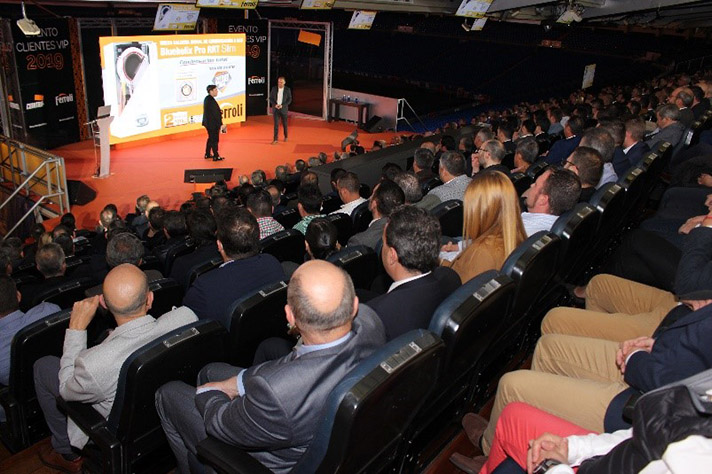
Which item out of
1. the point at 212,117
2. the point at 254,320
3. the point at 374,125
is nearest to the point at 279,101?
the point at 212,117

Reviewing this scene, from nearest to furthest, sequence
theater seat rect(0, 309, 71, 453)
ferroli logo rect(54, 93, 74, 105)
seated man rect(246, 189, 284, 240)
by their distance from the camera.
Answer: theater seat rect(0, 309, 71, 453), seated man rect(246, 189, 284, 240), ferroli logo rect(54, 93, 74, 105)

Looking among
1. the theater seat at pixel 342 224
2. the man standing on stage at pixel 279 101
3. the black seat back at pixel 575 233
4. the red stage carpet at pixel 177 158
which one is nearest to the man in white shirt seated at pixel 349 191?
the theater seat at pixel 342 224

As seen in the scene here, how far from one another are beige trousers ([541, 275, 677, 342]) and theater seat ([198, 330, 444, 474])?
120cm

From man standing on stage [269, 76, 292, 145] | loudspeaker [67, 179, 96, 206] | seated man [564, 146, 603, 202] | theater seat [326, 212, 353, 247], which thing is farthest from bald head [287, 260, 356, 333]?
man standing on stage [269, 76, 292, 145]

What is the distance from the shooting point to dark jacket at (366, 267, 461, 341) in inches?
85.7

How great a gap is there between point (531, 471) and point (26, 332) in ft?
7.13

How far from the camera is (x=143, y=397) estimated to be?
204 centimetres

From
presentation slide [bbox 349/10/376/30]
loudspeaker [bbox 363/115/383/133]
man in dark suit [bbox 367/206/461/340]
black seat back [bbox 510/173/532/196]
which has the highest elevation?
presentation slide [bbox 349/10/376/30]

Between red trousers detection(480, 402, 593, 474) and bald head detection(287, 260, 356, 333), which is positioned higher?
bald head detection(287, 260, 356, 333)

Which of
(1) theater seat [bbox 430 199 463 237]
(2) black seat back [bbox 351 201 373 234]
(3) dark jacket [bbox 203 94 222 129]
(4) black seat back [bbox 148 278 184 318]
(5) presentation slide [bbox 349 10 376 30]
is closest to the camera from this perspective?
(4) black seat back [bbox 148 278 184 318]

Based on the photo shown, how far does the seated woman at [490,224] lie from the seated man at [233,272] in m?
0.97

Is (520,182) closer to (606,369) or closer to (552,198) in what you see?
(552,198)

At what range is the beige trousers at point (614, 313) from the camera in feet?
8.45

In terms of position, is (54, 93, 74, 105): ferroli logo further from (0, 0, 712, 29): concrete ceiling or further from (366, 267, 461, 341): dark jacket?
(366, 267, 461, 341): dark jacket
